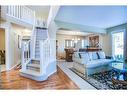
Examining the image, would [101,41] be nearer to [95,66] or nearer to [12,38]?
[95,66]

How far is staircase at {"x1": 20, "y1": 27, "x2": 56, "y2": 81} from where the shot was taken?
3.35 meters

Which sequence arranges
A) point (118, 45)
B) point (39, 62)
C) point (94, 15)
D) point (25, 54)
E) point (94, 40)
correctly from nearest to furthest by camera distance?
point (118, 45) → point (94, 40) → point (94, 15) → point (39, 62) → point (25, 54)

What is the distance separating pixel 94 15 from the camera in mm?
3148

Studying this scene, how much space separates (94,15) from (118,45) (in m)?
1.12

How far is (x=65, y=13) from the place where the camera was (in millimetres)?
3307

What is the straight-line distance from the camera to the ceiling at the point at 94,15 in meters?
2.61

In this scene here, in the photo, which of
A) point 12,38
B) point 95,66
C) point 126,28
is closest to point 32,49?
point 12,38

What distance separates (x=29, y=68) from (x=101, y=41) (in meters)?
2.33

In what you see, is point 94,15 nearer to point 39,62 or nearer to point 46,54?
point 46,54

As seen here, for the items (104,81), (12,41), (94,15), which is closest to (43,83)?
(104,81)

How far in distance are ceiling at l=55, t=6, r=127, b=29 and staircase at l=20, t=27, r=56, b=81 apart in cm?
80

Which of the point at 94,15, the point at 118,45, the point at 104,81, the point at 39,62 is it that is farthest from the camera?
the point at 39,62

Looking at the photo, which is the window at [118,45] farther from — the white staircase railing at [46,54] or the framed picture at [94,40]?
the white staircase railing at [46,54]

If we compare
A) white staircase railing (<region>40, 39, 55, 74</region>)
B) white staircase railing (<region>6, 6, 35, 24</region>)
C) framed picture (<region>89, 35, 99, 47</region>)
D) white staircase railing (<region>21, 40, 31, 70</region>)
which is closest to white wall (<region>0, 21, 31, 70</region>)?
white staircase railing (<region>6, 6, 35, 24</region>)
